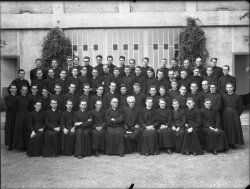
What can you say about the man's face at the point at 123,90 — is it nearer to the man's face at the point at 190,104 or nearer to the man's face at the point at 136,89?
the man's face at the point at 136,89

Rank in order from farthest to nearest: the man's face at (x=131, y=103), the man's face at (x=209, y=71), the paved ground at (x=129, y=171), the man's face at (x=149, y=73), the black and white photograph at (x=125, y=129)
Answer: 1. the man's face at (x=149, y=73)
2. the man's face at (x=209, y=71)
3. the man's face at (x=131, y=103)
4. the black and white photograph at (x=125, y=129)
5. the paved ground at (x=129, y=171)

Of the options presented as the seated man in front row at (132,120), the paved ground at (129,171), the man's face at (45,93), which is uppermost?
the man's face at (45,93)

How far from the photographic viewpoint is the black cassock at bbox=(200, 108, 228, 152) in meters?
8.08

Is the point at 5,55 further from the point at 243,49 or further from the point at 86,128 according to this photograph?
the point at 243,49

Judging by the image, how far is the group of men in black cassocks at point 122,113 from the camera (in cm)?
810

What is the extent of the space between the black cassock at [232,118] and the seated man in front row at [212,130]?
1.27 ft

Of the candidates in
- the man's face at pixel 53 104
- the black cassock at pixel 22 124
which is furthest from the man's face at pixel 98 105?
the black cassock at pixel 22 124

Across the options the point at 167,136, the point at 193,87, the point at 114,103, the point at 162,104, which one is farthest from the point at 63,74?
the point at 193,87

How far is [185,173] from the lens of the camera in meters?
6.47

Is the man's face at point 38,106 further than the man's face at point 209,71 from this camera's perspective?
No

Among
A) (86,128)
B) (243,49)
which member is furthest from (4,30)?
(243,49)

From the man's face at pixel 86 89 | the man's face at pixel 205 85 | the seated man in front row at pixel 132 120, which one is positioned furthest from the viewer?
the man's face at pixel 86 89

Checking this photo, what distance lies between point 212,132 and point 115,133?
218 cm

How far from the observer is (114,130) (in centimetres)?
833
